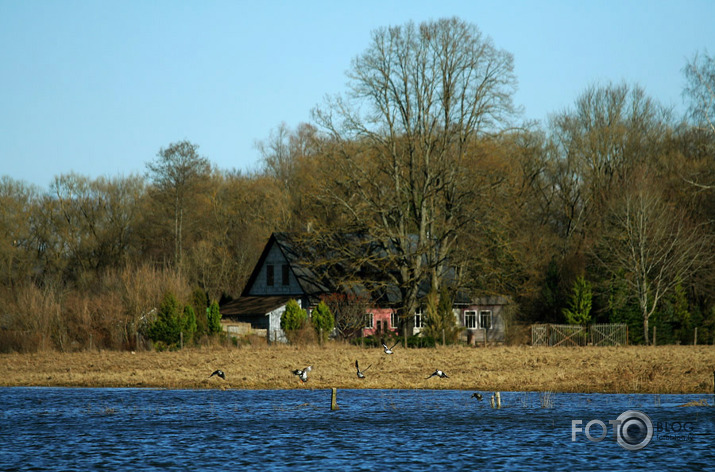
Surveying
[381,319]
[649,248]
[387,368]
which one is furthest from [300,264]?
[387,368]

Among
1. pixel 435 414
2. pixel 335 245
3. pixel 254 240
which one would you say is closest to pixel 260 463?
pixel 435 414

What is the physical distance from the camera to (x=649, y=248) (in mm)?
54656

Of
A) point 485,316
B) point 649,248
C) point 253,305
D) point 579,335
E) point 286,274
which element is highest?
point 649,248

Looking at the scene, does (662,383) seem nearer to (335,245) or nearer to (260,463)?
(260,463)

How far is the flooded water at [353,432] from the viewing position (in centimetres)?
1825

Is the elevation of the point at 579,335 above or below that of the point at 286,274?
below

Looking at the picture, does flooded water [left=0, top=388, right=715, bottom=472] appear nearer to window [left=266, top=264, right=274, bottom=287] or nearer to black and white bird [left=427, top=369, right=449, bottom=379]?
black and white bird [left=427, top=369, right=449, bottom=379]

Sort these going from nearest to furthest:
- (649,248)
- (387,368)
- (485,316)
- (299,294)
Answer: (387,368), (649,248), (299,294), (485,316)

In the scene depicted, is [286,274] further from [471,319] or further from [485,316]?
[485,316]

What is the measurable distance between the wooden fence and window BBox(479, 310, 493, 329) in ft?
53.3

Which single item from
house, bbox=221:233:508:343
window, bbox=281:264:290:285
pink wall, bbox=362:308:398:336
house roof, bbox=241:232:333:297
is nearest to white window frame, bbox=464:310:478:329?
house, bbox=221:233:508:343

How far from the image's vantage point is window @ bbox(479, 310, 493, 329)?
6950 centimetres

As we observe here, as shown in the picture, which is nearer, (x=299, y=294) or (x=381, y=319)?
(x=299, y=294)

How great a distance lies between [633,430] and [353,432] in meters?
6.80
